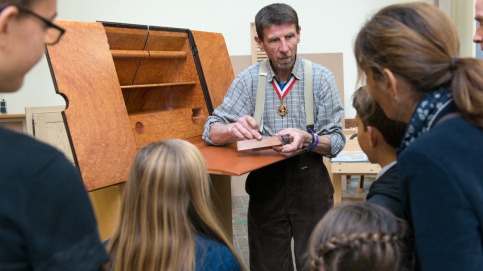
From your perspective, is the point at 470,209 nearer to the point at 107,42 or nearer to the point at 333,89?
the point at 333,89

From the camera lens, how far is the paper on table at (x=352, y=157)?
4043 mm

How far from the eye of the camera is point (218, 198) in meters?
2.88

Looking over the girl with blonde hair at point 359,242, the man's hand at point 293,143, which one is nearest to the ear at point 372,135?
the girl with blonde hair at point 359,242

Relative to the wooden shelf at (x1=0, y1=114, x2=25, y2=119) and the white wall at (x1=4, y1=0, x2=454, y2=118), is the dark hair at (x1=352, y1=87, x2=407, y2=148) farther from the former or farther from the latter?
the wooden shelf at (x1=0, y1=114, x2=25, y2=119)

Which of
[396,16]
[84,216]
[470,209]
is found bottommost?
[470,209]

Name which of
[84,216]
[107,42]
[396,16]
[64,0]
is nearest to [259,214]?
[107,42]

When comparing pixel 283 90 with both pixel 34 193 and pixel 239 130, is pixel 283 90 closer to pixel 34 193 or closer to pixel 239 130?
pixel 239 130

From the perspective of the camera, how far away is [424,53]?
46.3 inches

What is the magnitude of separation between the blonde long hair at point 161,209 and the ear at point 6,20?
752 millimetres

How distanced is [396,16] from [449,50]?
0.55 ft

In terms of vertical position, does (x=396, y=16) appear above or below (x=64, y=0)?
below

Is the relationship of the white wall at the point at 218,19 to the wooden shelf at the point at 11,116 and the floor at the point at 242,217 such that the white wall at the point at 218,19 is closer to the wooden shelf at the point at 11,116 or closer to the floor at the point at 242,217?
the wooden shelf at the point at 11,116

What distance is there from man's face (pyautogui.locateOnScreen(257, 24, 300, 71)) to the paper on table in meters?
1.72

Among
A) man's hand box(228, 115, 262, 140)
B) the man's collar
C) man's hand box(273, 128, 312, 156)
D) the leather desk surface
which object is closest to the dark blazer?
the leather desk surface
